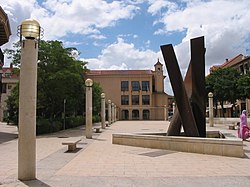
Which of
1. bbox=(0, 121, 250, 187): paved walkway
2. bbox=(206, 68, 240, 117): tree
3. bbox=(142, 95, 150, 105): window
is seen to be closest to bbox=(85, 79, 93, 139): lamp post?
bbox=(0, 121, 250, 187): paved walkway

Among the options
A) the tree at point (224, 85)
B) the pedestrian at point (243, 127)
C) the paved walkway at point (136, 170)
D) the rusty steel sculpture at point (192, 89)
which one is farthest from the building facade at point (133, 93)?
A: the paved walkway at point (136, 170)

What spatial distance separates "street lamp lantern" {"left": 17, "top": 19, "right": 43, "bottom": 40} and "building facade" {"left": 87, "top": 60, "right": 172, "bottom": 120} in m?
65.9

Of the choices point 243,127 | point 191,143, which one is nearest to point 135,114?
point 243,127

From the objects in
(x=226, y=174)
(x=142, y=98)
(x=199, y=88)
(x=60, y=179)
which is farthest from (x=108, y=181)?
(x=142, y=98)

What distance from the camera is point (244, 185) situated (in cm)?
636

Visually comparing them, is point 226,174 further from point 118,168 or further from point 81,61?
point 81,61

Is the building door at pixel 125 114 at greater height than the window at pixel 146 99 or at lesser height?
lesser

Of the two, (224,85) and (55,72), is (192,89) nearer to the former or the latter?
(55,72)

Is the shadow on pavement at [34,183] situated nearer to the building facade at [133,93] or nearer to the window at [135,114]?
the building facade at [133,93]

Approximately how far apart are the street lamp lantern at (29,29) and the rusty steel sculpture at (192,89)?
6.83m

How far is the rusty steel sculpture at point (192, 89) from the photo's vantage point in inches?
494

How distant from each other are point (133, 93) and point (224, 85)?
2747cm

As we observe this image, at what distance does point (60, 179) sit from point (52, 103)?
20608 mm

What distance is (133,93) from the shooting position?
73375mm
